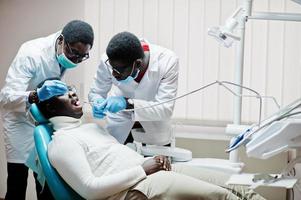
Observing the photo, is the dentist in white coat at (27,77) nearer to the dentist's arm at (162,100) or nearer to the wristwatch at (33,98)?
the wristwatch at (33,98)

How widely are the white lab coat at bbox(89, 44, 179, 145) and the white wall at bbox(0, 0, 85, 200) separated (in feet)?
2.52

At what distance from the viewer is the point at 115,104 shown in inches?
90.4

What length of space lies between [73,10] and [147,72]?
1083 mm

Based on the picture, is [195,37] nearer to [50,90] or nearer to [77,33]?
[77,33]

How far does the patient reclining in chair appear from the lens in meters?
1.79

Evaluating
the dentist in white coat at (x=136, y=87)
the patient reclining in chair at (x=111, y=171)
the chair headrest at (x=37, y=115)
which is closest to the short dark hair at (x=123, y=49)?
the dentist in white coat at (x=136, y=87)

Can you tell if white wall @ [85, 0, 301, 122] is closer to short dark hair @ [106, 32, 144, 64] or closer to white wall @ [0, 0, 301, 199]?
white wall @ [0, 0, 301, 199]

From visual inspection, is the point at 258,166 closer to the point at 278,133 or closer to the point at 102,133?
the point at 102,133

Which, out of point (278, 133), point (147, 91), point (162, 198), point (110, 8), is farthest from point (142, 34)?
point (278, 133)

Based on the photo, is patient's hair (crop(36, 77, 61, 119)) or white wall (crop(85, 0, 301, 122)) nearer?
patient's hair (crop(36, 77, 61, 119))

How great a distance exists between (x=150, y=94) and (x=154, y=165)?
659 mm

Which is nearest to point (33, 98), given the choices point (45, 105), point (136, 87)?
point (45, 105)

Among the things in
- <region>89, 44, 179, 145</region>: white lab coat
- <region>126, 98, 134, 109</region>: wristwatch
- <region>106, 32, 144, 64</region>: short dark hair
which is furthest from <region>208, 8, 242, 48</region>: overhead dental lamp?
<region>126, 98, 134, 109</region>: wristwatch

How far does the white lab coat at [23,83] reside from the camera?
2.37 m
